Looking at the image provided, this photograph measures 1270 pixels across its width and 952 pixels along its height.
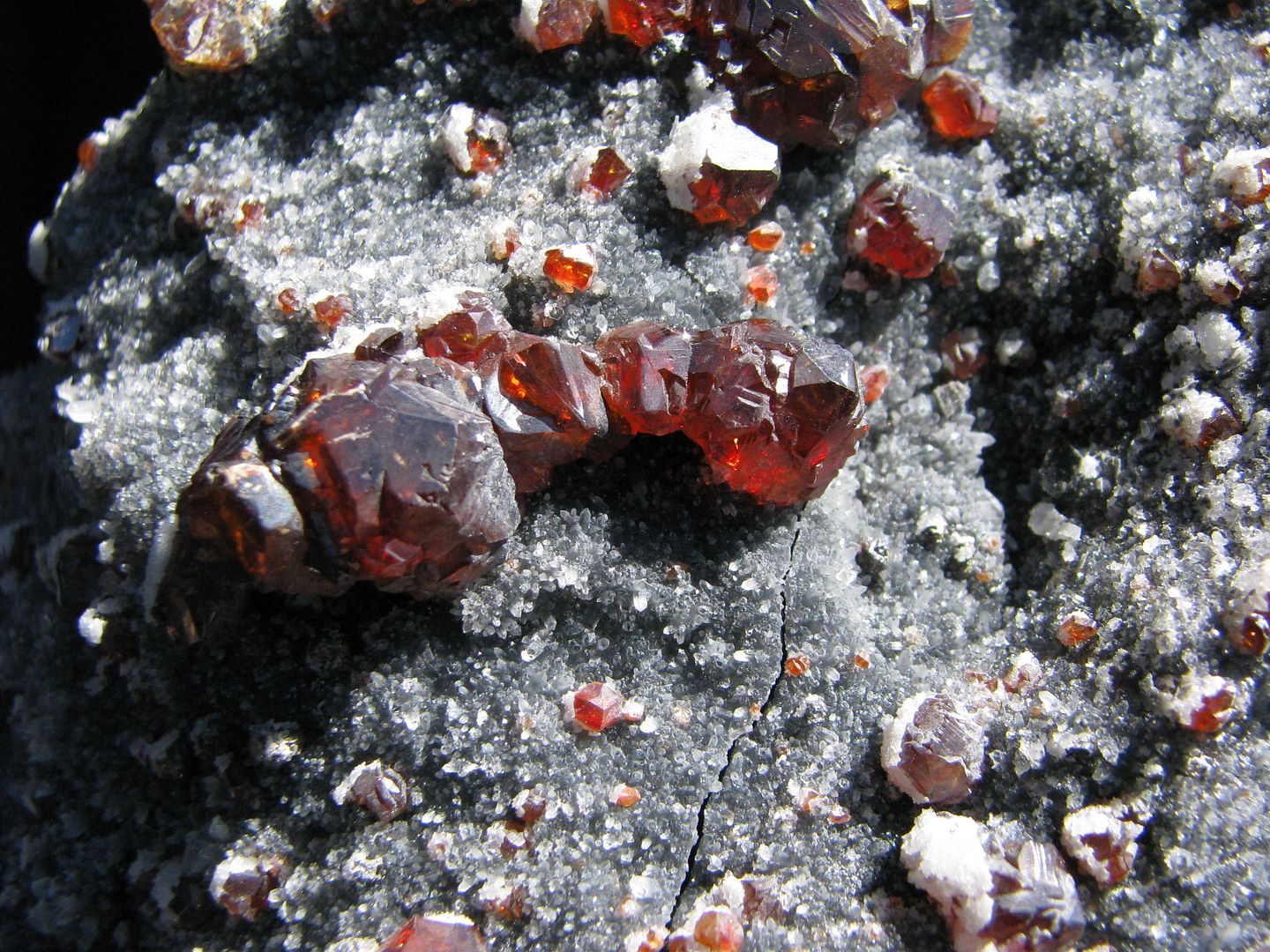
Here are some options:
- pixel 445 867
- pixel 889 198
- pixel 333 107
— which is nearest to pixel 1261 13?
pixel 889 198

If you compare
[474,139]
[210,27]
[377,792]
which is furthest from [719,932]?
[210,27]

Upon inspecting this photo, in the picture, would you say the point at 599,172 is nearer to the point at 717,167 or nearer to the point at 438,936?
the point at 717,167

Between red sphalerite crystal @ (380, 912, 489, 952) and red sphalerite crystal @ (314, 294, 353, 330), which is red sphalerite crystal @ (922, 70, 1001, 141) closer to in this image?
red sphalerite crystal @ (314, 294, 353, 330)

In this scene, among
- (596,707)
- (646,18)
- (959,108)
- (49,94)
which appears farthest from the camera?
(49,94)

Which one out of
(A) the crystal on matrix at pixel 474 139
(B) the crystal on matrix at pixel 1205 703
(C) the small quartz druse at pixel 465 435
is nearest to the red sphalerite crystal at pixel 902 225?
(C) the small quartz druse at pixel 465 435

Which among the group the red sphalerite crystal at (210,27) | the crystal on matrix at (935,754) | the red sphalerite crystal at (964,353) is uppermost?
the red sphalerite crystal at (210,27)

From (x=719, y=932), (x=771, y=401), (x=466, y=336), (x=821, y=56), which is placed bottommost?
(x=719, y=932)

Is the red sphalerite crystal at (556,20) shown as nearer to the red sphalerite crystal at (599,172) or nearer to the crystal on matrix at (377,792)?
the red sphalerite crystal at (599,172)
